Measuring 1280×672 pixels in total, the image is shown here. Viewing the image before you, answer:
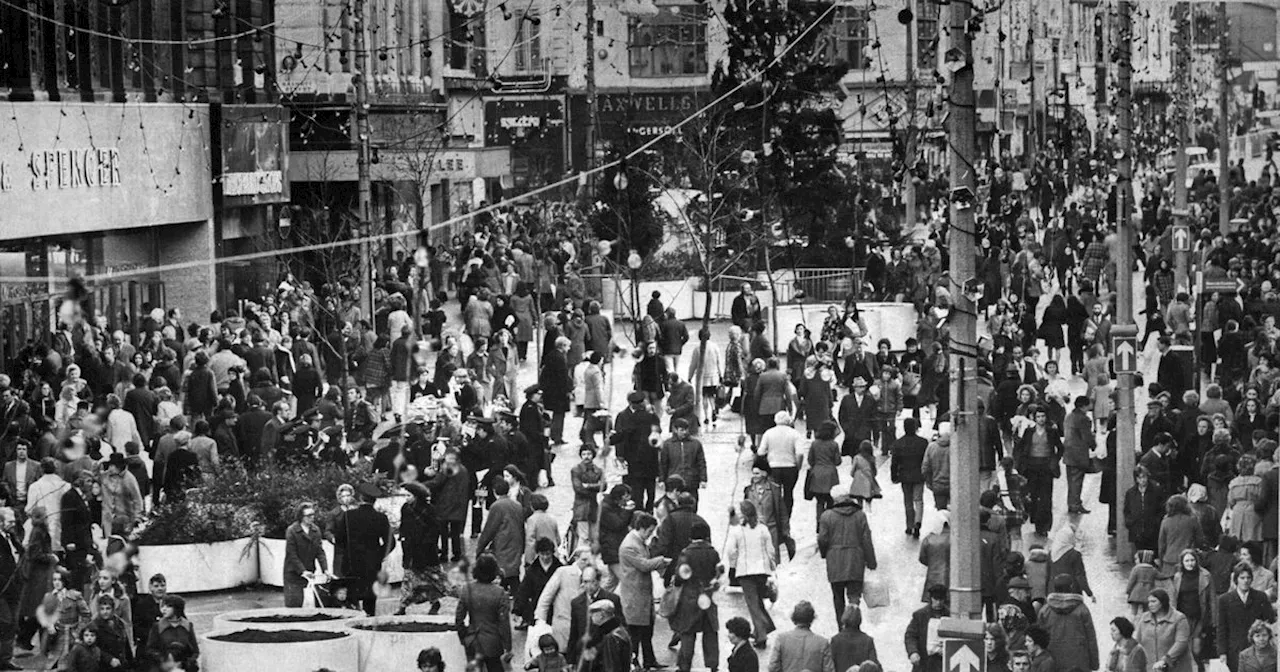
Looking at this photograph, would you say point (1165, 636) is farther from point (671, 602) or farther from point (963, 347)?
point (671, 602)

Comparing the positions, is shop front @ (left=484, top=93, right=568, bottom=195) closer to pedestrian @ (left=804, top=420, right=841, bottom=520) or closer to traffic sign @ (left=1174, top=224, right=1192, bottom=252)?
traffic sign @ (left=1174, top=224, right=1192, bottom=252)

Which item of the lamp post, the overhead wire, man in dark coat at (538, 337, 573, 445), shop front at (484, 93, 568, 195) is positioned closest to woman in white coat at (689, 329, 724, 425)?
man in dark coat at (538, 337, 573, 445)

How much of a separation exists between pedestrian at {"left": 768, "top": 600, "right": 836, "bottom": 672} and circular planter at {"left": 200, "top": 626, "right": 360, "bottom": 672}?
123 inches

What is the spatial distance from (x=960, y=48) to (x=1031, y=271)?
88.9 feet

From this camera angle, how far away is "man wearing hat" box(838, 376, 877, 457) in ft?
86.7

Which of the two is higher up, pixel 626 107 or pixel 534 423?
pixel 626 107

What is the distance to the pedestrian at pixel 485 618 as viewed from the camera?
56.5 feet

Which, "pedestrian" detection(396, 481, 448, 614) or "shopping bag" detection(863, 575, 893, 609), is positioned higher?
"pedestrian" detection(396, 481, 448, 614)

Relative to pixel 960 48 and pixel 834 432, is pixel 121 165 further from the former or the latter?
pixel 960 48

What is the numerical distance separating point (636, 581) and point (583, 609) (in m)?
1.36

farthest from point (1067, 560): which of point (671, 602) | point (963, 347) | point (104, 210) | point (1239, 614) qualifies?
point (104, 210)

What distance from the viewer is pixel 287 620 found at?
59.4ft

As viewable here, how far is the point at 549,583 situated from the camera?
58.1ft

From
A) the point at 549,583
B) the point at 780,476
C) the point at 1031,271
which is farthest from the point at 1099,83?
the point at 549,583
